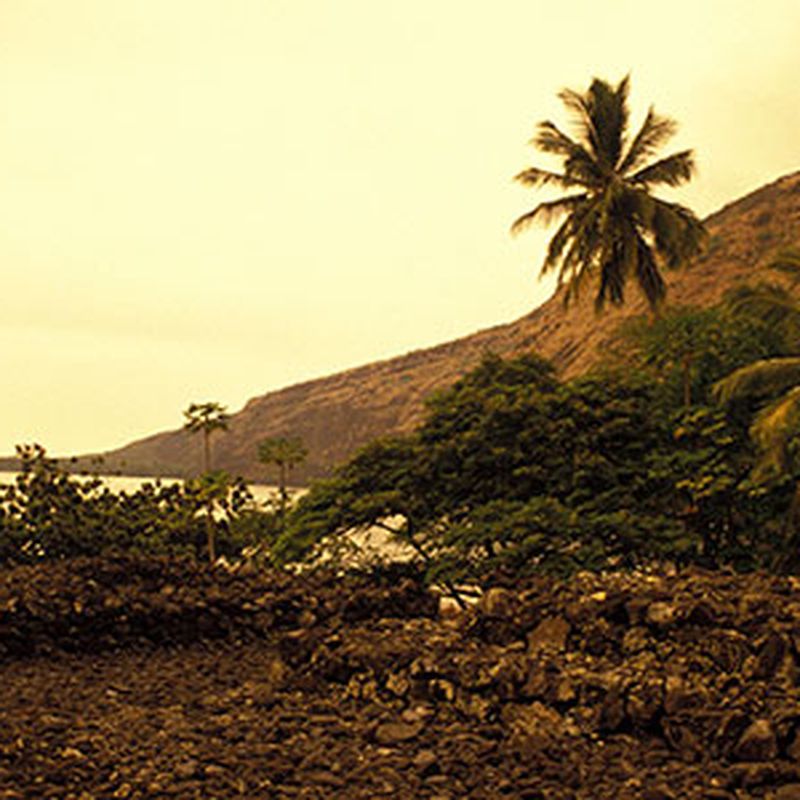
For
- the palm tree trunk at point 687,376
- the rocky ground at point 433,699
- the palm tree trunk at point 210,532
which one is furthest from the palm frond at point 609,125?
the rocky ground at point 433,699

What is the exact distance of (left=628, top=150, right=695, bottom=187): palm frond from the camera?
33250 millimetres

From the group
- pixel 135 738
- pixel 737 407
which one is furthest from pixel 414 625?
pixel 737 407

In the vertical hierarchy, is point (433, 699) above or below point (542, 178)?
below

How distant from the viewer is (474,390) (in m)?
18.2

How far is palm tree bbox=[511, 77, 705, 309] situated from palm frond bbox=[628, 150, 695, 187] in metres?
0.04

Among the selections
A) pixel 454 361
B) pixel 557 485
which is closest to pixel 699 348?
pixel 557 485

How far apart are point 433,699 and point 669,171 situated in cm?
2911

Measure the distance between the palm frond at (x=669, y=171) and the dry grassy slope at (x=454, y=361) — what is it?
11.2 meters

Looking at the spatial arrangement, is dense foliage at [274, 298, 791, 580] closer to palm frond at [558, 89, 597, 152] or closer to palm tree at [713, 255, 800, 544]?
palm tree at [713, 255, 800, 544]

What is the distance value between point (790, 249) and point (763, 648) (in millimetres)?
12024

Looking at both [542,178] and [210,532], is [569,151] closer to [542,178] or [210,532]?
[542,178]

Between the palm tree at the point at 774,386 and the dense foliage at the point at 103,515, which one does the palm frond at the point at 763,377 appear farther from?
the dense foliage at the point at 103,515

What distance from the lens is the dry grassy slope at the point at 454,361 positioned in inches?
2867

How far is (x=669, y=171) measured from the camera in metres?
33.2
